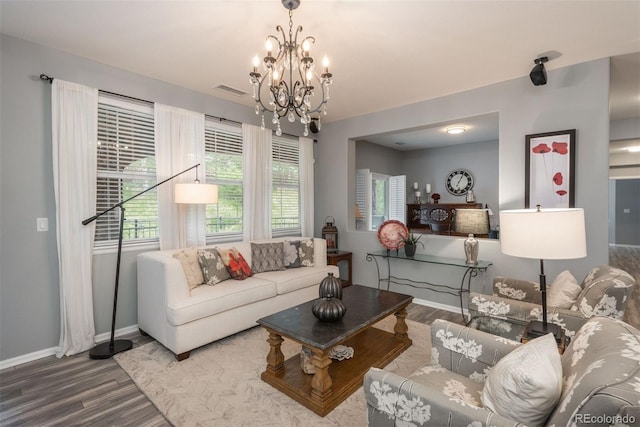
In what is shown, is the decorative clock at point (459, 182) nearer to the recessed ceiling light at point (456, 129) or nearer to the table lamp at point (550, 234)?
the recessed ceiling light at point (456, 129)

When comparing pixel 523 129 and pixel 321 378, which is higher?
pixel 523 129

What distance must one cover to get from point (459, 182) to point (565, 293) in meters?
4.98

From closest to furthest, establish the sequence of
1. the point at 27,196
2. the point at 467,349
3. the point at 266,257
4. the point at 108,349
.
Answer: the point at 467,349 < the point at 27,196 < the point at 108,349 < the point at 266,257

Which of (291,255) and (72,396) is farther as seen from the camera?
(291,255)

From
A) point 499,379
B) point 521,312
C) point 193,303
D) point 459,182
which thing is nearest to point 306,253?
point 193,303

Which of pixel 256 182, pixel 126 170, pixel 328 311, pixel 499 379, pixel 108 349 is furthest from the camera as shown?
pixel 256 182

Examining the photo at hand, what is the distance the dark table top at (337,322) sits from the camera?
201cm

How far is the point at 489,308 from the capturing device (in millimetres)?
2355

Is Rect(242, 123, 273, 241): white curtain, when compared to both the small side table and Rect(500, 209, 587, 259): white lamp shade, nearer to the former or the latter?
the small side table

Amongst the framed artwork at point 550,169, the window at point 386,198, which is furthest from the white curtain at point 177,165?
the window at point 386,198

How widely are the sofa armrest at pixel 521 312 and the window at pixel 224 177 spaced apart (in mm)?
2994

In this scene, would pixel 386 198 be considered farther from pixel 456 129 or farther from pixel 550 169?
pixel 550 169

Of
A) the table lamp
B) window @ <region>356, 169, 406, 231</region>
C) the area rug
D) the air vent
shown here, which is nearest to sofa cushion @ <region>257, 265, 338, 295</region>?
the area rug

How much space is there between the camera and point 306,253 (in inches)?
164
